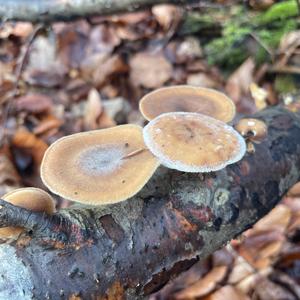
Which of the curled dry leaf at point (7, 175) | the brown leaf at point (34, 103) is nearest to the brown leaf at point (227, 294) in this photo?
the curled dry leaf at point (7, 175)

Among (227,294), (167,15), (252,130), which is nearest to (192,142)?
(252,130)

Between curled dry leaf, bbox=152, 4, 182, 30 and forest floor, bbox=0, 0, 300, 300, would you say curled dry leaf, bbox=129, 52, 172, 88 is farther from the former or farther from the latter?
curled dry leaf, bbox=152, 4, 182, 30

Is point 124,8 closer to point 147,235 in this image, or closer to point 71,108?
point 71,108

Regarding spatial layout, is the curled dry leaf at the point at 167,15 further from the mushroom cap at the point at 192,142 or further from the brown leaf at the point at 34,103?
the mushroom cap at the point at 192,142

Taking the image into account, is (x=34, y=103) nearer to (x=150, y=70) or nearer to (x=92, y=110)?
(x=92, y=110)

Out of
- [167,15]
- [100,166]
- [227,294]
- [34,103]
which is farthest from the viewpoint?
[167,15]

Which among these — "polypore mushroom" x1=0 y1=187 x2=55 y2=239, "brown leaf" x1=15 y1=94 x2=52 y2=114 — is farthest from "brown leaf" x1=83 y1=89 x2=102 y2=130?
"polypore mushroom" x1=0 y1=187 x2=55 y2=239
